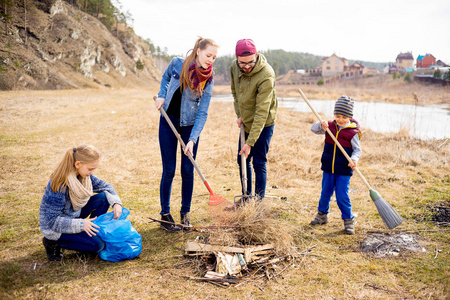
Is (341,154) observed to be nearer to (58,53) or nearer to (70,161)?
(70,161)

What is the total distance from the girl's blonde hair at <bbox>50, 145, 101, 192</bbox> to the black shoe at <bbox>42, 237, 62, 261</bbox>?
20.5 inches

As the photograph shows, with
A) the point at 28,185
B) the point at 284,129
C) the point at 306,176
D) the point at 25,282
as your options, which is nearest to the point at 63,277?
the point at 25,282

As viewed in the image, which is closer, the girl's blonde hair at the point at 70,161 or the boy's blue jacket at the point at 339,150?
the girl's blonde hair at the point at 70,161

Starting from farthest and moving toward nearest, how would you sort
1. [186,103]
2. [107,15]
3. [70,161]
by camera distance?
[107,15]
[186,103]
[70,161]

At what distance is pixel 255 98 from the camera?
3334mm

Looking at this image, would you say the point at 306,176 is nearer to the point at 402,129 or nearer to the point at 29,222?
the point at 29,222

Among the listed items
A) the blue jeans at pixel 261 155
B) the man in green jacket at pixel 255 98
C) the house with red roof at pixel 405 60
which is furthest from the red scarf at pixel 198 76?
the house with red roof at pixel 405 60

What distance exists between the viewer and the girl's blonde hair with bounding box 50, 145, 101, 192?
8.09ft

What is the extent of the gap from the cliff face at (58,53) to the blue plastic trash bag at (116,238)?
81.8 feet

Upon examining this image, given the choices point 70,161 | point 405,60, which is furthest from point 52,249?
point 405,60

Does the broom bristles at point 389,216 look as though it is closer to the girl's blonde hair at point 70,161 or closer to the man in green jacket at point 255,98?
the man in green jacket at point 255,98

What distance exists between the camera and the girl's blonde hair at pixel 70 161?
2465 mm

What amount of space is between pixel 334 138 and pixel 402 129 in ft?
22.8

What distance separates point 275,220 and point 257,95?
4.38 feet
